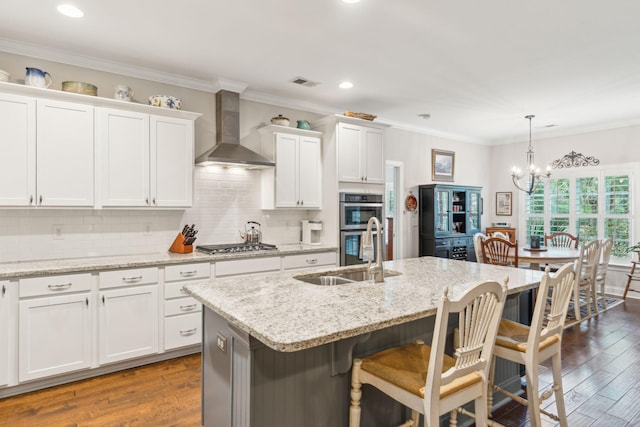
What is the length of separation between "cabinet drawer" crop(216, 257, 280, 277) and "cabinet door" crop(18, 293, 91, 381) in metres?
1.10

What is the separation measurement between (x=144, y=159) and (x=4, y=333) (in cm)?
167

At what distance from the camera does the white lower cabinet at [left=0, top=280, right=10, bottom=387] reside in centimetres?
264

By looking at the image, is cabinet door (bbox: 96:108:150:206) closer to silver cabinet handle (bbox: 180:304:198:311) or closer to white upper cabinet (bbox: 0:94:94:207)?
white upper cabinet (bbox: 0:94:94:207)

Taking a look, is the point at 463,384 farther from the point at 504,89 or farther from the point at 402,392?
the point at 504,89

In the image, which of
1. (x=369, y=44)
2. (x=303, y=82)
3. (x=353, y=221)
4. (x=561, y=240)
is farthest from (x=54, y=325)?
(x=561, y=240)

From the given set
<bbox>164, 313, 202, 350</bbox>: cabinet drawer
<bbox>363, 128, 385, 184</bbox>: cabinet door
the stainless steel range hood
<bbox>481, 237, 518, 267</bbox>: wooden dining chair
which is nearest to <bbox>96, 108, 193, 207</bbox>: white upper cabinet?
the stainless steel range hood

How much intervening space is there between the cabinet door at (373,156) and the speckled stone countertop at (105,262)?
5.14 ft

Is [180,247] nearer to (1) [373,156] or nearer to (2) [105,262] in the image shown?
(2) [105,262]

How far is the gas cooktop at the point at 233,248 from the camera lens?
12.2 ft

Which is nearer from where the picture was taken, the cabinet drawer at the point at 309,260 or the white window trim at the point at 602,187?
the cabinet drawer at the point at 309,260

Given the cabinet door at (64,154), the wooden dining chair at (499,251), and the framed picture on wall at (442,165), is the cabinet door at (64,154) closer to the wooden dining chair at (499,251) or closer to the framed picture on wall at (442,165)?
the wooden dining chair at (499,251)

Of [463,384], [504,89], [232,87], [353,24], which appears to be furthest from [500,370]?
[232,87]

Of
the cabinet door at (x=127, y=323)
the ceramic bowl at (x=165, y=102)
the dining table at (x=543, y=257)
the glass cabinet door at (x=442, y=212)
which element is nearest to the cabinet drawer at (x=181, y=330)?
the cabinet door at (x=127, y=323)

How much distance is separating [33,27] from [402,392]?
355 cm
